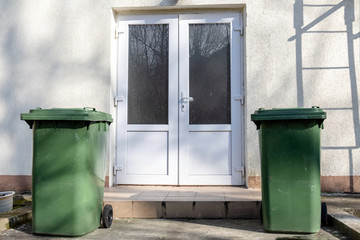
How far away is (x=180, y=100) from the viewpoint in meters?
5.33

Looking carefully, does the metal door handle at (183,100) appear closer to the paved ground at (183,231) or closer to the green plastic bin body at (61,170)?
the paved ground at (183,231)

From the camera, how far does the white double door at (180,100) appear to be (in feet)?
17.2

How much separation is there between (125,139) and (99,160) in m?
1.74

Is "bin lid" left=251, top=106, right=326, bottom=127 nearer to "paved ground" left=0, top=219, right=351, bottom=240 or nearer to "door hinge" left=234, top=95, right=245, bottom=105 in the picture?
"paved ground" left=0, top=219, right=351, bottom=240

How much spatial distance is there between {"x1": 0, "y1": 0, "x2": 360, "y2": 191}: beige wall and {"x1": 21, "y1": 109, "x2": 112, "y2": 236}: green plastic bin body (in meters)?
1.88

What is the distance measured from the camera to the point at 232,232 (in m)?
3.54

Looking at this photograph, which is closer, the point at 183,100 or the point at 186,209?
the point at 186,209

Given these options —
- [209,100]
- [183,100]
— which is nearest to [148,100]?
[183,100]

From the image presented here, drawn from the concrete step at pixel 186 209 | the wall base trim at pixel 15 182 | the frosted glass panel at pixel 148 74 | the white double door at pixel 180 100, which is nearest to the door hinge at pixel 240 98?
the white double door at pixel 180 100

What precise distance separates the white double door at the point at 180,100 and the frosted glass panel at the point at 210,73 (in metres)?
0.01

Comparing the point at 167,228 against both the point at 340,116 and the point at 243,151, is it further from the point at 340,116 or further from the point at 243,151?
the point at 340,116

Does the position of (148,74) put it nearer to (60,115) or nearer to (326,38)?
(60,115)

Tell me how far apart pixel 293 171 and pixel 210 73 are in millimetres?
2355

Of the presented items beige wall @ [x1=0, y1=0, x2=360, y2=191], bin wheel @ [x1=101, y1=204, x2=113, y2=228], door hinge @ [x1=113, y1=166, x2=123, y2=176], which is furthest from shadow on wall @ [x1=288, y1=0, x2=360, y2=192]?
bin wheel @ [x1=101, y1=204, x2=113, y2=228]
